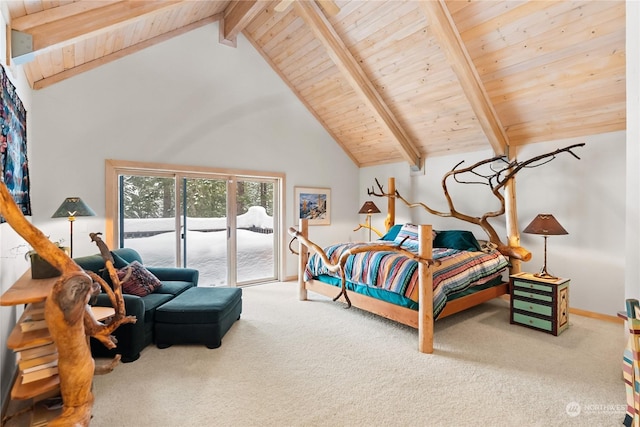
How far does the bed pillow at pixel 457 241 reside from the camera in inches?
166

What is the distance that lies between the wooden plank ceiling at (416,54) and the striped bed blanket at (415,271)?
69.0 inches

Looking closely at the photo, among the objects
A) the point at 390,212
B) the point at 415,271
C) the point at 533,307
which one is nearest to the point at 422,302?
the point at 415,271

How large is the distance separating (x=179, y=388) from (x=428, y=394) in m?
1.82

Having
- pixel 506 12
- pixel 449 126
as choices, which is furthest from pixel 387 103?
pixel 506 12

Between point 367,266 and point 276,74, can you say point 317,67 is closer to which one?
point 276,74

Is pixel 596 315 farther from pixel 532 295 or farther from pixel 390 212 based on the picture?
pixel 390 212

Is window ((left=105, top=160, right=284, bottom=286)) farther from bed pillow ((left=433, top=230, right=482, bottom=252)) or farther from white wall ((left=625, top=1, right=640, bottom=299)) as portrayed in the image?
white wall ((left=625, top=1, right=640, bottom=299))

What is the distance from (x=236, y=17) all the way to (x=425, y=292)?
4.43 metres

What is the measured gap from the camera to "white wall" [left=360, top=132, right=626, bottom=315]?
11.4ft

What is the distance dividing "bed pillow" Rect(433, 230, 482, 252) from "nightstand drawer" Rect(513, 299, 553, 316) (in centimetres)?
91

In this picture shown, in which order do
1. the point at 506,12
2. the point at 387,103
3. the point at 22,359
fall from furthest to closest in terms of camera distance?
the point at 387,103 → the point at 506,12 → the point at 22,359

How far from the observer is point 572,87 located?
132 inches

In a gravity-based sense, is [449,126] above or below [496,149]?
above

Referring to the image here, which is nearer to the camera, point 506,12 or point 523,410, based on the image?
point 523,410
